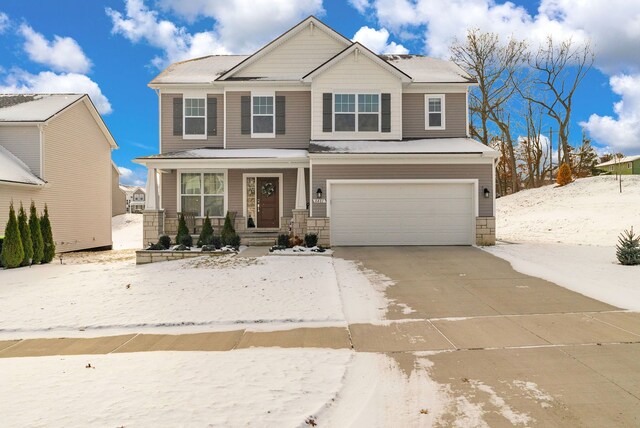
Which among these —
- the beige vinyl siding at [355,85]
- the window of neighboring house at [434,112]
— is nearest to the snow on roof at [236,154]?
the beige vinyl siding at [355,85]

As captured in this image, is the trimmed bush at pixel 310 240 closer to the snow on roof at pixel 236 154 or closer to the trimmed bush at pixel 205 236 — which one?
the snow on roof at pixel 236 154

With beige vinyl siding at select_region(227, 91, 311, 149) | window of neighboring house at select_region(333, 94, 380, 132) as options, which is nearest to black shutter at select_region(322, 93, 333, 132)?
window of neighboring house at select_region(333, 94, 380, 132)

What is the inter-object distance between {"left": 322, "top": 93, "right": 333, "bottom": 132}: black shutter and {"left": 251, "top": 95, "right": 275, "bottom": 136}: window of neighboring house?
2.11m

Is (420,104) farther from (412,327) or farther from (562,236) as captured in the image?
(412,327)

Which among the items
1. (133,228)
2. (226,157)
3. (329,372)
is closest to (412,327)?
(329,372)

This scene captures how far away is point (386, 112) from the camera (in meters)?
15.9

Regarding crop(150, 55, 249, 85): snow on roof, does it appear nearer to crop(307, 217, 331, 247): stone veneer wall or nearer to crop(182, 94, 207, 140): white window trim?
crop(182, 94, 207, 140): white window trim

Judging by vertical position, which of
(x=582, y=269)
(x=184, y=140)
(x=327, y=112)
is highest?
(x=327, y=112)

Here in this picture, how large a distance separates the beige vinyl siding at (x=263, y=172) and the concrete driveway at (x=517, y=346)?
7.78 m

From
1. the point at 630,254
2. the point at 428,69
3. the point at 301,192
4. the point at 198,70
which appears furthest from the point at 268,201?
the point at 630,254

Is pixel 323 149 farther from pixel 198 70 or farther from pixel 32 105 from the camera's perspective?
pixel 32 105

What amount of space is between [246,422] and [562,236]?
1890 centimetres

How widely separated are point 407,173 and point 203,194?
25.8 feet

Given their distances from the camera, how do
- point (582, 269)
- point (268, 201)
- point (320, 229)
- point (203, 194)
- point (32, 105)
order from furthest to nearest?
point (32, 105)
point (268, 201)
point (203, 194)
point (320, 229)
point (582, 269)
